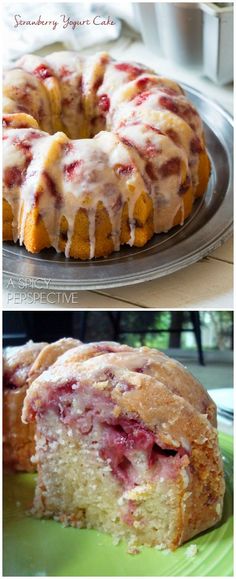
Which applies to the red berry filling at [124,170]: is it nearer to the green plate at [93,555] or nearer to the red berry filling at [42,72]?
the red berry filling at [42,72]

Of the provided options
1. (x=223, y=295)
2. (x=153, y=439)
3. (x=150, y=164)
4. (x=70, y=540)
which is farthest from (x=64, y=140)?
(x=70, y=540)

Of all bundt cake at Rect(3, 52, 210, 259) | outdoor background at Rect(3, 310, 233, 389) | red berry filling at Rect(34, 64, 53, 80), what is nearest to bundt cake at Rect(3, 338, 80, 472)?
bundt cake at Rect(3, 52, 210, 259)

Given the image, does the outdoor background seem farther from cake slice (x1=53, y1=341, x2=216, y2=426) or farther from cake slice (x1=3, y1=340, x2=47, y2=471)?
cake slice (x1=53, y1=341, x2=216, y2=426)

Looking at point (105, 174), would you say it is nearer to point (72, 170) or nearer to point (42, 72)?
point (72, 170)

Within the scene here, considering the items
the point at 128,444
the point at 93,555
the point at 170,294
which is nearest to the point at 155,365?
the point at 128,444

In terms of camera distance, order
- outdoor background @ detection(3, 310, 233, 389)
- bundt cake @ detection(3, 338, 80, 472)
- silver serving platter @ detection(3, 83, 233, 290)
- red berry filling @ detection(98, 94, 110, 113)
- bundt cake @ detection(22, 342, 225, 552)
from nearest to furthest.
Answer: bundt cake @ detection(22, 342, 225, 552) < silver serving platter @ detection(3, 83, 233, 290) < bundt cake @ detection(3, 338, 80, 472) < red berry filling @ detection(98, 94, 110, 113) < outdoor background @ detection(3, 310, 233, 389)

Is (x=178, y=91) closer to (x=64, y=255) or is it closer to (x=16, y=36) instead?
(x=64, y=255)
